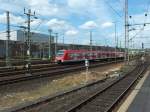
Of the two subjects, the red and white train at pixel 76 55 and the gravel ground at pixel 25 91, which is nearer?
the gravel ground at pixel 25 91

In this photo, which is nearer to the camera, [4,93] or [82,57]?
[4,93]

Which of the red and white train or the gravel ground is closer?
the gravel ground

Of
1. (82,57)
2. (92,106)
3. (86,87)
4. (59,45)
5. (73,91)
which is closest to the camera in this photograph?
(92,106)

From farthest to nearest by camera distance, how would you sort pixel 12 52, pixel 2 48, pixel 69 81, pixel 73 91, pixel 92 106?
pixel 12 52 < pixel 2 48 < pixel 69 81 < pixel 73 91 < pixel 92 106

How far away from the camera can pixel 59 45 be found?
114 metres

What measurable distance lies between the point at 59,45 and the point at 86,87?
90.0 meters

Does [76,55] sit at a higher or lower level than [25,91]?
higher

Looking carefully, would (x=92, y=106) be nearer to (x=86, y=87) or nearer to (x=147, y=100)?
(x=147, y=100)

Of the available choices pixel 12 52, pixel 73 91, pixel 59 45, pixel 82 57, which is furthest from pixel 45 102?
pixel 59 45

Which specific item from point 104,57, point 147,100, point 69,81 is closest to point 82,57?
point 104,57

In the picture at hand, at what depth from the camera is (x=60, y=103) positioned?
1588cm

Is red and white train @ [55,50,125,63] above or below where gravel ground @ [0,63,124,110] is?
above

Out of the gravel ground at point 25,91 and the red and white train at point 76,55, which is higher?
the red and white train at point 76,55

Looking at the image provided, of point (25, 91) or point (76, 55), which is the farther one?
point (76, 55)
